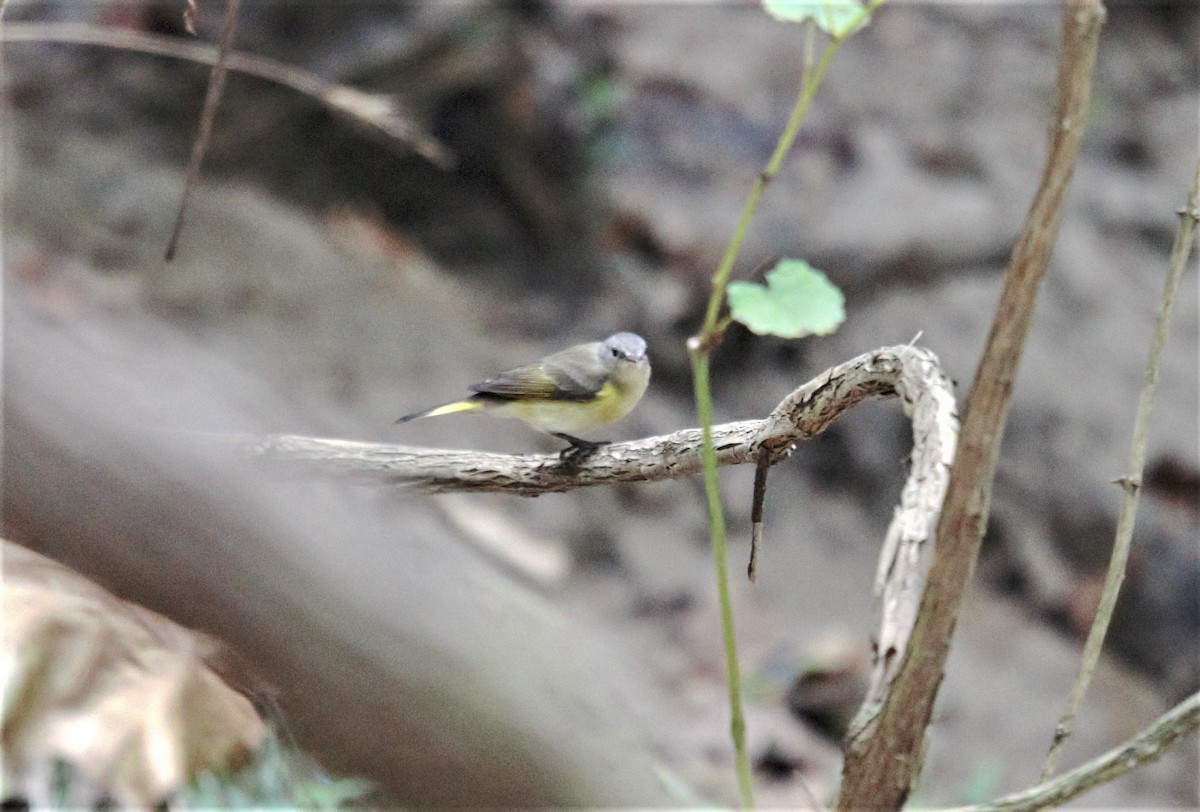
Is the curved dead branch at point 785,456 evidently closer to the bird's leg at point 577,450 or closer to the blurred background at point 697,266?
the bird's leg at point 577,450

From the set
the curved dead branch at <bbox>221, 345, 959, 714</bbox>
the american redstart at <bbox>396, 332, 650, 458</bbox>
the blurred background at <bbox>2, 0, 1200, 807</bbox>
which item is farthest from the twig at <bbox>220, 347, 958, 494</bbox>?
the blurred background at <bbox>2, 0, 1200, 807</bbox>

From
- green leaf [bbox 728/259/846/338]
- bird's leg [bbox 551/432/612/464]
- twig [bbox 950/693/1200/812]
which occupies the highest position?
green leaf [bbox 728/259/846/338]

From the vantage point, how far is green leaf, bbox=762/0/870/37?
2.91 feet

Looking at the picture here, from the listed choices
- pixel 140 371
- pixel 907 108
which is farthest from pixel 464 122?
pixel 140 371

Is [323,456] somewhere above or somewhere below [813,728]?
above

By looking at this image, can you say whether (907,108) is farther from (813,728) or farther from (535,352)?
(813,728)

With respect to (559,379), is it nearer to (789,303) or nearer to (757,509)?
(757,509)

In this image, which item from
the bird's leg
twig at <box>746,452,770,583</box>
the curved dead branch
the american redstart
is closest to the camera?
the curved dead branch

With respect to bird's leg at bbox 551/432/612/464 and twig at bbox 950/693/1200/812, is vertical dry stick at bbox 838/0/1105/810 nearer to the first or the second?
twig at bbox 950/693/1200/812

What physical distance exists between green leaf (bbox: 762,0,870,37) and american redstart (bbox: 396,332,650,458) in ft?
3.26

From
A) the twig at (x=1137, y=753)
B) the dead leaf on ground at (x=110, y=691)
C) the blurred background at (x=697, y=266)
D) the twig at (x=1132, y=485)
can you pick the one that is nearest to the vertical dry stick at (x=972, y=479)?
the twig at (x=1137, y=753)

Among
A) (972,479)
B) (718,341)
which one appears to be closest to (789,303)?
(718,341)

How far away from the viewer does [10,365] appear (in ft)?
2.34

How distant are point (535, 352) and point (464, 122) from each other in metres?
1.49
